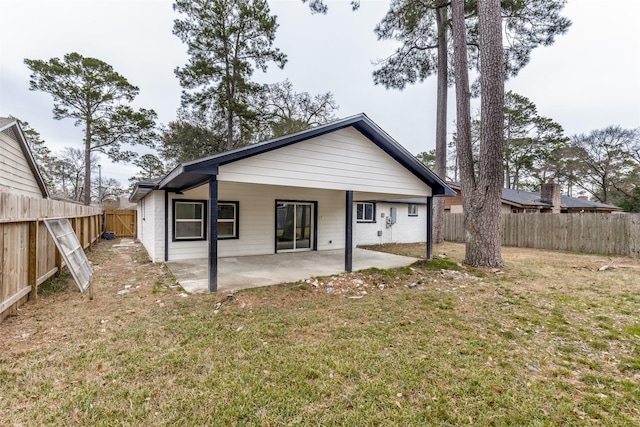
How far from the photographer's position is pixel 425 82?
43.7ft

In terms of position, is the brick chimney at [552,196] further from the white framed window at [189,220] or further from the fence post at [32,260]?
the fence post at [32,260]

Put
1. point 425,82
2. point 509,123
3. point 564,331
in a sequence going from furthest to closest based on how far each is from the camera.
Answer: point 509,123 → point 425,82 → point 564,331

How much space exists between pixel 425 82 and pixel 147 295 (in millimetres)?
14052

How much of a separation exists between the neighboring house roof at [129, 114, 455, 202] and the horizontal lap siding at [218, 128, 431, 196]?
0.13 metres

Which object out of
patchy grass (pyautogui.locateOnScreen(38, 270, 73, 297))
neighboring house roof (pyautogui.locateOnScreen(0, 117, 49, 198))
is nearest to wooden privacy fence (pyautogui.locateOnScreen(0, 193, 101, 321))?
patchy grass (pyautogui.locateOnScreen(38, 270, 73, 297))

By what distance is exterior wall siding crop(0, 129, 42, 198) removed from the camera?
719 cm

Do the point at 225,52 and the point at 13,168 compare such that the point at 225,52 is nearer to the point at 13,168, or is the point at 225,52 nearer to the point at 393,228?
the point at 13,168

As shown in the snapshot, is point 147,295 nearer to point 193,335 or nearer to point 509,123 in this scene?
point 193,335

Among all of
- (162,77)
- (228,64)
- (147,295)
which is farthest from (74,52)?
(147,295)

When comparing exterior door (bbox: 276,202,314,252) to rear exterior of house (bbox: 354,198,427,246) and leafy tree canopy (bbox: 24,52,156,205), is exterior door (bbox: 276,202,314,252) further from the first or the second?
leafy tree canopy (bbox: 24,52,156,205)

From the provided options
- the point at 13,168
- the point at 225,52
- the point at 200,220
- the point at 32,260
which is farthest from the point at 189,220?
the point at 225,52

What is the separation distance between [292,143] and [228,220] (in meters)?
4.32

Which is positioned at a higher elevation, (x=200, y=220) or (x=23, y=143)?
(x=23, y=143)

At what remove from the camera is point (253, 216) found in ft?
31.0
